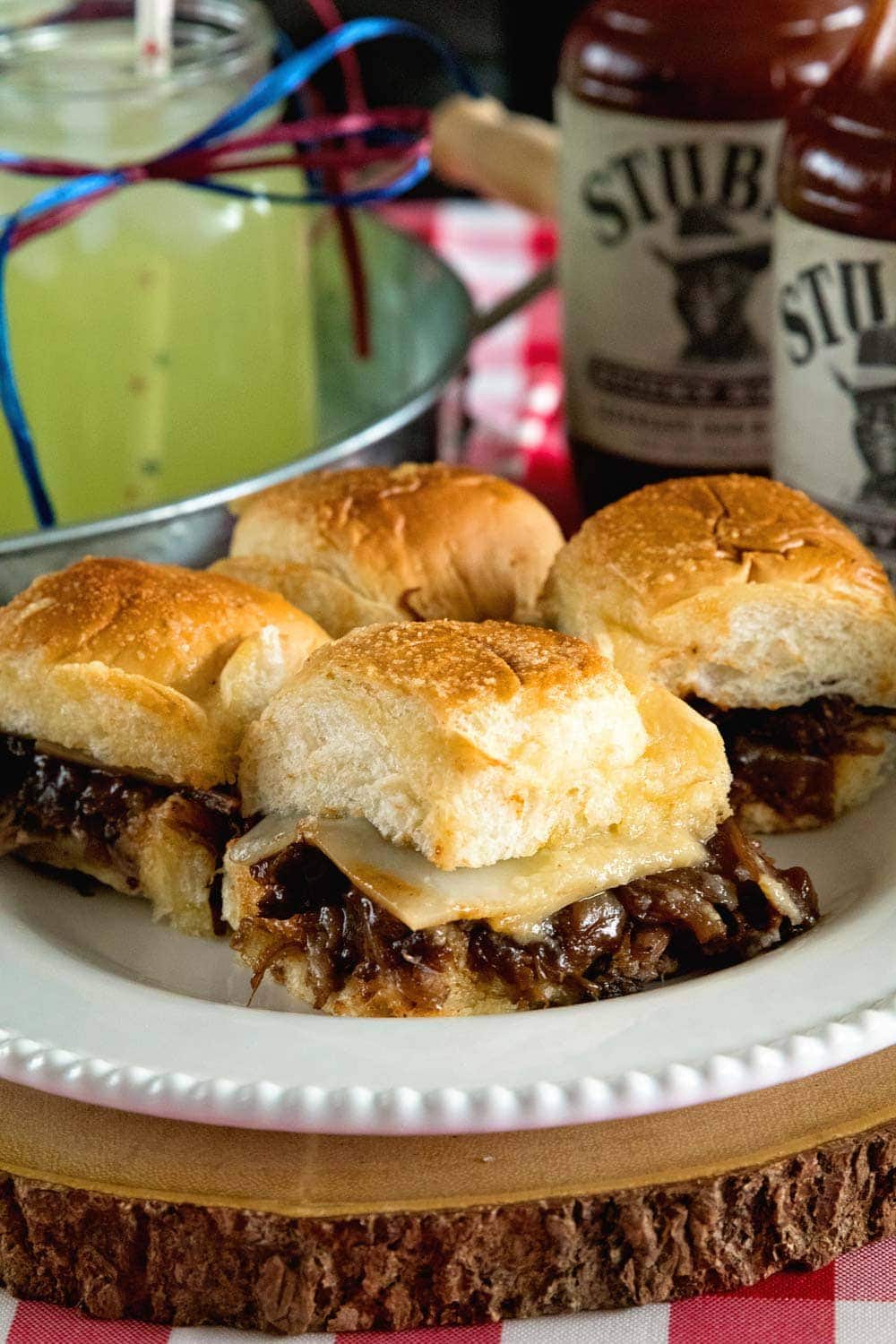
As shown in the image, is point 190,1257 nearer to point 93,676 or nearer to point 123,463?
point 93,676

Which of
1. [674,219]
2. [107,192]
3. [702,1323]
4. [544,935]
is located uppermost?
Result: [107,192]

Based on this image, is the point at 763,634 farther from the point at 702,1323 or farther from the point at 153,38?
the point at 153,38

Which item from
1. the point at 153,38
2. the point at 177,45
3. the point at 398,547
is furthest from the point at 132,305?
the point at 398,547

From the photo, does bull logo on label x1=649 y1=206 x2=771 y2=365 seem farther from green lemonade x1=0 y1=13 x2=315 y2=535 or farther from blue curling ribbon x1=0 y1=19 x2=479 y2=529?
green lemonade x1=0 y1=13 x2=315 y2=535

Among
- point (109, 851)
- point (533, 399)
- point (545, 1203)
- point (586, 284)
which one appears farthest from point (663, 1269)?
point (533, 399)

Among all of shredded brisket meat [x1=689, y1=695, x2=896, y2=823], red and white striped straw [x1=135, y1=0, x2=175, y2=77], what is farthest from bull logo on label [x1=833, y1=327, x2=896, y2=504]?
red and white striped straw [x1=135, y1=0, x2=175, y2=77]

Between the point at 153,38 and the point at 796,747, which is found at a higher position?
the point at 153,38
